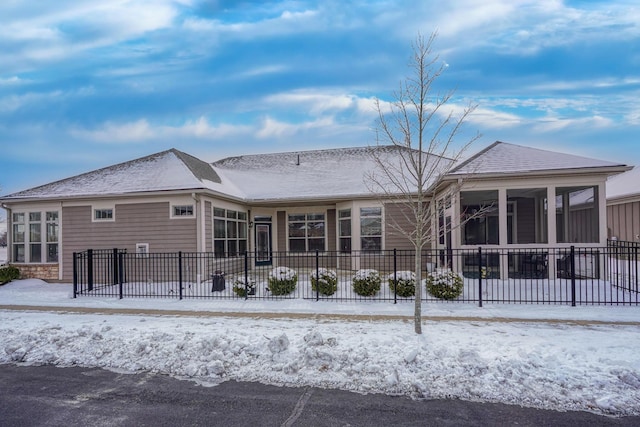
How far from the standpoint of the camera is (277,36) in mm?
13359

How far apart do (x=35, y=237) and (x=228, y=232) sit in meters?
7.78

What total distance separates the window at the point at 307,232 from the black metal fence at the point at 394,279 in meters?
2.63

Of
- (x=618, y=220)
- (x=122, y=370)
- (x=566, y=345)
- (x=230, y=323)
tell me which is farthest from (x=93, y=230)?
(x=618, y=220)

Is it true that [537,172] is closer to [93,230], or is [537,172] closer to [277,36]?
[277,36]

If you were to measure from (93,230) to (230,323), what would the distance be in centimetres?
965

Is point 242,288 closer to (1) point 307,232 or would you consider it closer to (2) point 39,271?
(1) point 307,232

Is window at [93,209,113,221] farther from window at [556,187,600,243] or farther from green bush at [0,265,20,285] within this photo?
window at [556,187,600,243]

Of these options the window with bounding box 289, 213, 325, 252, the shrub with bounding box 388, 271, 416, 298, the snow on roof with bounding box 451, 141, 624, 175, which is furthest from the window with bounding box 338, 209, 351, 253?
the shrub with bounding box 388, 271, 416, 298

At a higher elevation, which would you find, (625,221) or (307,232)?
(625,221)

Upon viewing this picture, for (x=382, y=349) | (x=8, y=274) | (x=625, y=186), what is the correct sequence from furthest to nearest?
(x=625, y=186) < (x=8, y=274) < (x=382, y=349)

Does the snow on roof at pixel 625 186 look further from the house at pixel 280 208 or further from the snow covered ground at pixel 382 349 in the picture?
the snow covered ground at pixel 382 349

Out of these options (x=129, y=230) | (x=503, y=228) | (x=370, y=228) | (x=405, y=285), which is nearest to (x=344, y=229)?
(x=370, y=228)

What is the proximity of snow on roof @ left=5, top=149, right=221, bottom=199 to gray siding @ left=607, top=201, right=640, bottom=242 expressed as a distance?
65.3 ft

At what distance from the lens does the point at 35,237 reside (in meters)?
15.1
